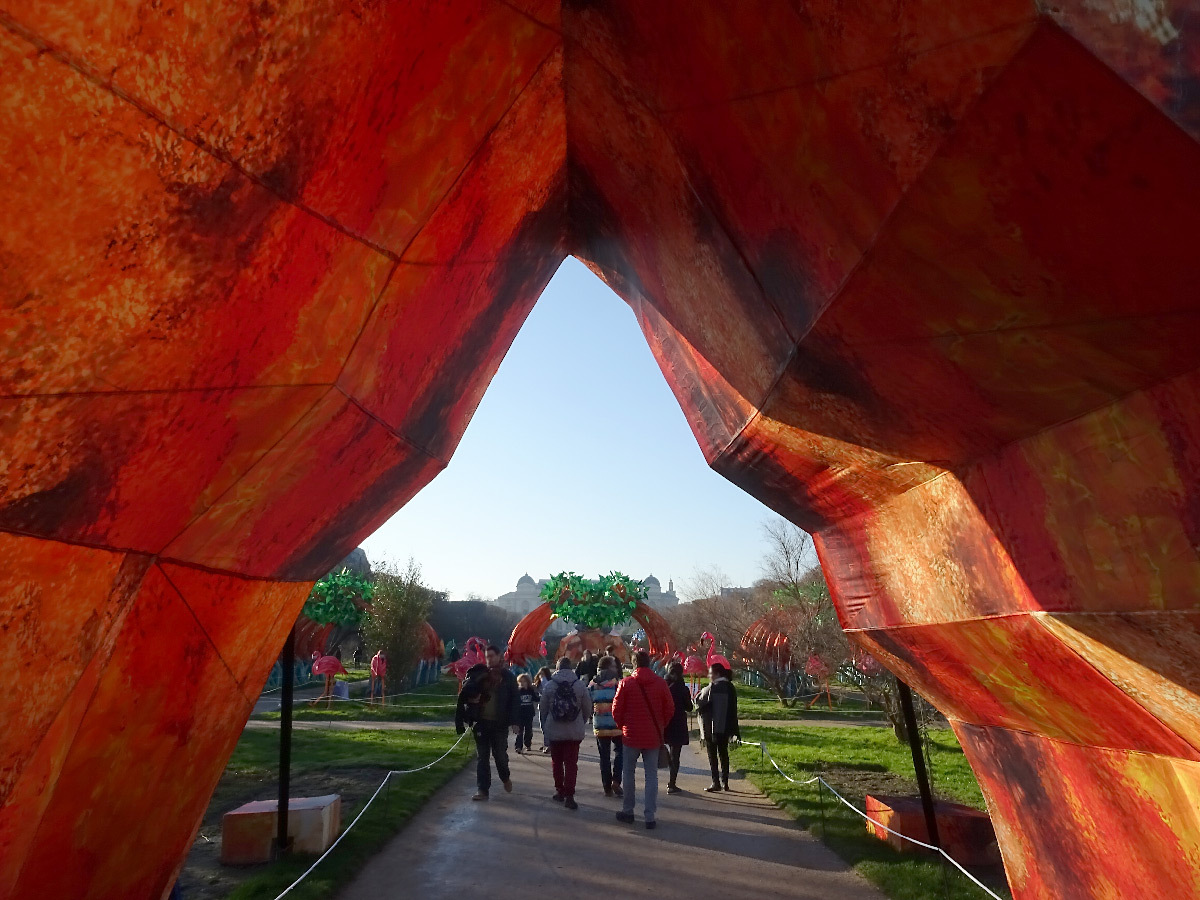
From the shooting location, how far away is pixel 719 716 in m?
9.51

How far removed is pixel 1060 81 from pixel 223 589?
11.3 ft

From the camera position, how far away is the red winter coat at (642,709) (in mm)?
7430

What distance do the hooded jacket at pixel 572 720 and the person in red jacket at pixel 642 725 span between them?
0.91m

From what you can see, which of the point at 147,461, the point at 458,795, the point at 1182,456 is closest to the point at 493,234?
the point at 147,461

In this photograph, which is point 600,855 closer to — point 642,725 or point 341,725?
point 642,725

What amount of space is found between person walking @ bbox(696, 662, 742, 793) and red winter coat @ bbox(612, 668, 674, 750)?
2.03m

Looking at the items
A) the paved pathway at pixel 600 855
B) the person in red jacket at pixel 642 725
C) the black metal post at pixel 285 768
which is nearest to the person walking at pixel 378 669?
the paved pathway at pixel 600 855

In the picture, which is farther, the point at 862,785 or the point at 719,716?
the point at 862,785

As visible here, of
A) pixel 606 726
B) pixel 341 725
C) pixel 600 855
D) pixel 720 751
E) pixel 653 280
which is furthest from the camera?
pixel 341 725

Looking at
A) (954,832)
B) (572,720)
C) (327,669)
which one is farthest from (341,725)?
(954,832)

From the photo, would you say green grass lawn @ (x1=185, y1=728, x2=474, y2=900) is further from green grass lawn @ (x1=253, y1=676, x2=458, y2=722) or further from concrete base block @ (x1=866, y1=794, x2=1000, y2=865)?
concrete base block @ (x1=866, y1=794, x2=1000, y2=865)

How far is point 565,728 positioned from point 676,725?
6.27 feet

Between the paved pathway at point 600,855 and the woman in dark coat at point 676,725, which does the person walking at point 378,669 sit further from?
the paved pathway at point 600,855

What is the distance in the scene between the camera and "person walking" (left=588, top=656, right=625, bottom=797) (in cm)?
882
